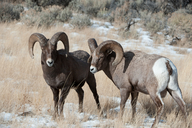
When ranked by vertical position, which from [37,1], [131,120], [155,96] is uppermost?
[37,1]

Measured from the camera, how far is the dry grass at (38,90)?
16.0 ft

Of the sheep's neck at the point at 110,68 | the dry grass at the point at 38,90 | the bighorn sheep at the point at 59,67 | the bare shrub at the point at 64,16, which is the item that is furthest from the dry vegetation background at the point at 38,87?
the bare shrub at the point at 64,16

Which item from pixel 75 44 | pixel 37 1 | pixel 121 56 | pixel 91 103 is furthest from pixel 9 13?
pixel 121 56

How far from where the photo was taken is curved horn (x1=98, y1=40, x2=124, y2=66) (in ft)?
14.5

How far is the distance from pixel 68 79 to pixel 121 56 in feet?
4.30

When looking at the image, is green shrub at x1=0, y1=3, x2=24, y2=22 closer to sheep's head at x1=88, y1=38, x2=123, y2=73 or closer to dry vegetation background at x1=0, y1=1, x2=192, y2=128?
dry vegetation background at x1=0, y1=1, x2=192, y2=128

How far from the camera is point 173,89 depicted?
4.07m

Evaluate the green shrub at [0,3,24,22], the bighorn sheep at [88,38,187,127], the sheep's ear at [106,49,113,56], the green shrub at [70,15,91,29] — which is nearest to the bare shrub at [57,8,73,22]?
the green shrub at [70,15,91,29]

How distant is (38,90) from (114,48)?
10.8 feet

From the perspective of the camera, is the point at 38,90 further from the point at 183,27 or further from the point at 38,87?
the point at 183,27

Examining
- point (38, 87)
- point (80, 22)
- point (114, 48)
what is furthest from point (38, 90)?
point (80, 22)

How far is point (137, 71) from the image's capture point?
4.29m

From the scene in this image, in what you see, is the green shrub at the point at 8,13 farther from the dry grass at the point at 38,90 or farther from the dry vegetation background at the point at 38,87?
the dry grass at the point at 38,90

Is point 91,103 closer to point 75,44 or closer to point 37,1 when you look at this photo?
point 75,44
